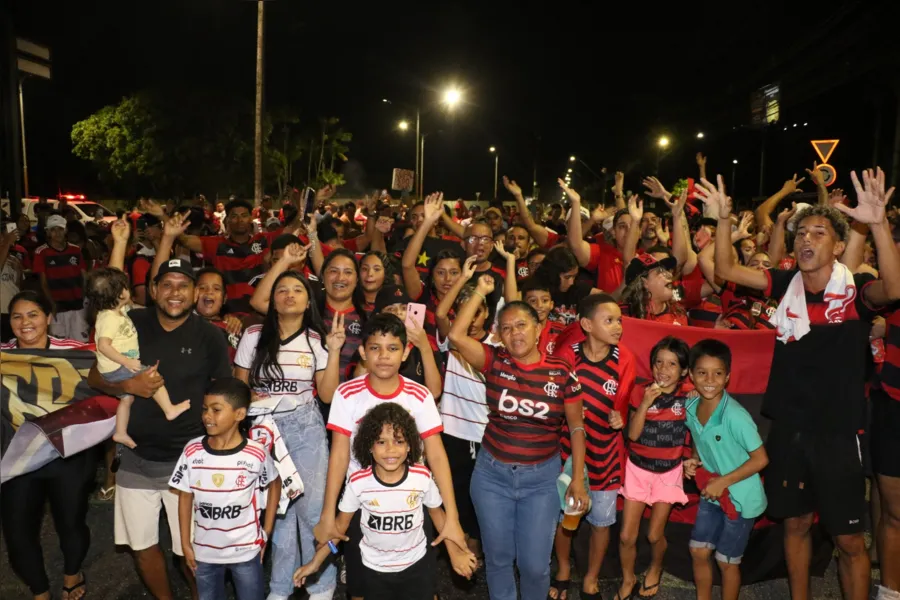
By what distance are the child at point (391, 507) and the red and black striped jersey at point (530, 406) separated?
1.89ft

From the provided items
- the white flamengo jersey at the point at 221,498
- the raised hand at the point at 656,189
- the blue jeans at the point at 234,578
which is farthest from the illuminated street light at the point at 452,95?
the blue jeans at the point at 234,578

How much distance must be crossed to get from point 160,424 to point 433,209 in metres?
2.95

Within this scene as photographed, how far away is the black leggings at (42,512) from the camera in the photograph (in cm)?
452

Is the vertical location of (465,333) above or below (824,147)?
below

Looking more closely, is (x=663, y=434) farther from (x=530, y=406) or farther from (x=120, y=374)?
(x=120, y=374)

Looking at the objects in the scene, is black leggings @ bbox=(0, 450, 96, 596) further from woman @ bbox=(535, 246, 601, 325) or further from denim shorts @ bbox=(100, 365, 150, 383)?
woman @ bbox=(535, 246, 601, 325)

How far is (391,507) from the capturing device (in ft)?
12.6

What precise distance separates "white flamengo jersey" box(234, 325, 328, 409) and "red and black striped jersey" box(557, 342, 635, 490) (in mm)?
1574

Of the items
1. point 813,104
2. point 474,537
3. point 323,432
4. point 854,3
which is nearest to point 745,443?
point 474,537

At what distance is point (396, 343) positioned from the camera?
4.06 meters

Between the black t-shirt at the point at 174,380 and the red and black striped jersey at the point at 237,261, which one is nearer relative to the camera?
the black t-shirt at the point at 174,380

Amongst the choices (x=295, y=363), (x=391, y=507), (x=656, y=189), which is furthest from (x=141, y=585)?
(x=656, y=189)

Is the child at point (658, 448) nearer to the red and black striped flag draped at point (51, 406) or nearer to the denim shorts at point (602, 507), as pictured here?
the denim shorts at point (602, 507)

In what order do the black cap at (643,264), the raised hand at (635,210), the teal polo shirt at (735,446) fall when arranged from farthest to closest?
the raised hand at (635,210), the black cap at (643,264), the teal polo shirt at (735,446)
